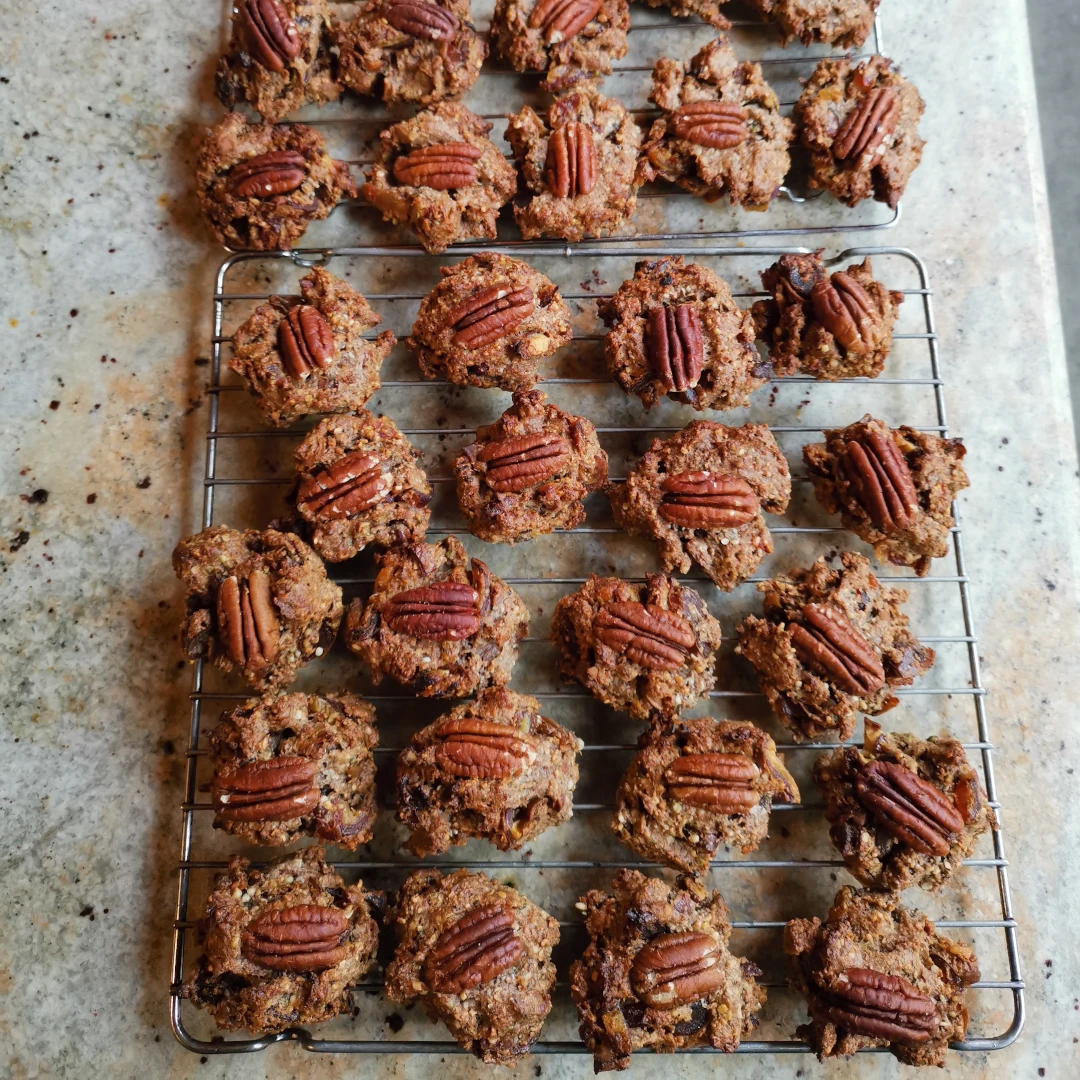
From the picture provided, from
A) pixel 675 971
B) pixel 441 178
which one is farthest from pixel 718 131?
pixel 675 971

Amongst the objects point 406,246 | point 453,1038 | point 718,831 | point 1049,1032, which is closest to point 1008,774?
point 1049,1032

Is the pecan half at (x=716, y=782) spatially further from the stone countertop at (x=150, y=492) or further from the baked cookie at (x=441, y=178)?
the baked cookie at (x=441, y=178)

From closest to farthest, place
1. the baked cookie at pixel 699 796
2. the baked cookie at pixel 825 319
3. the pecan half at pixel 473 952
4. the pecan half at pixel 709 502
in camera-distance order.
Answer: the pecan half at pixel 473 952
the baked cookie at pixel 699 796
the pecan half at pixel 709 502
the baked cookie at pixel 825 319

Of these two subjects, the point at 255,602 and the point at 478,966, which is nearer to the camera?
the point at 478,966

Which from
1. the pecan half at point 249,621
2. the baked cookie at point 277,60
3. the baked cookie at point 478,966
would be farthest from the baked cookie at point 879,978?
the baked cookie at point 277,60

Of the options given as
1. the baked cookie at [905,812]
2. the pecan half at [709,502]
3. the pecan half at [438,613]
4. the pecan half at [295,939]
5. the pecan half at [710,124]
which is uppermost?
the pecan half at [710,124]

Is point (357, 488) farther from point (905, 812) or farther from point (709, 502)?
point (905, 812)
